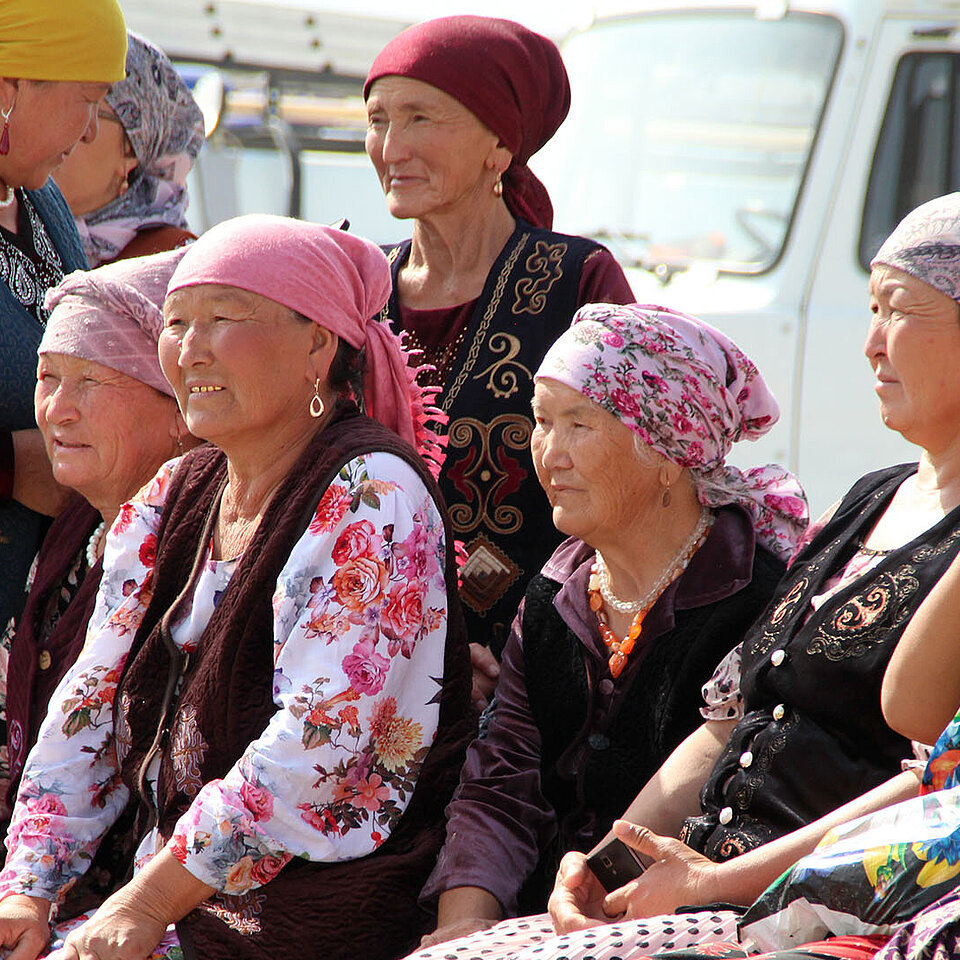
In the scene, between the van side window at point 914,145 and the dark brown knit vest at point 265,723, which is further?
the van side window at point 914,145

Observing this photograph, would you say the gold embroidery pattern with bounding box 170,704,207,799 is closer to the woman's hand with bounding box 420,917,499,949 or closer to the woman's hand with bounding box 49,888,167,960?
the woman's hand with bounding box 49,888,167,960

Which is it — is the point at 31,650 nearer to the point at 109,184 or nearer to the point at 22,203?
the point at 22,203

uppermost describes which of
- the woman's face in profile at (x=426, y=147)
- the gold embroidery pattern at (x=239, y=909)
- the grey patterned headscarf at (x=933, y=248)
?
the grey patterned headscarf at (x=933, y=248)

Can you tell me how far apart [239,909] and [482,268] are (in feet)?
5.56

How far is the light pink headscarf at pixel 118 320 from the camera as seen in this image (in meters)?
3.30

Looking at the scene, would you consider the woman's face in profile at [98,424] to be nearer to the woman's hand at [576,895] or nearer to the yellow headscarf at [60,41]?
the yellow headscarf at [60,41]

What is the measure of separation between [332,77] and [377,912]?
24.8ft

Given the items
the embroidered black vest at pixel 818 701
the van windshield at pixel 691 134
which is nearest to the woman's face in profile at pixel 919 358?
the embroidered black vest at pixel 818 701

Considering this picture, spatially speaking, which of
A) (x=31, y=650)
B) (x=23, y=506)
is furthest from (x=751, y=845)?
(x=23, y=506)

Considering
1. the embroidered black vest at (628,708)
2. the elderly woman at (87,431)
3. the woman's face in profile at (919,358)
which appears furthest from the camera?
the elderly woman at (87,431)

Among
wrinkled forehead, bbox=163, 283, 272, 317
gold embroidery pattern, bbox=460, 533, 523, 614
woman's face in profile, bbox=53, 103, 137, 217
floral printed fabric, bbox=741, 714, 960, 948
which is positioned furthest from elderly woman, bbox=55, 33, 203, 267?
floral printed fabric, bbox=741, 714, 960, 948

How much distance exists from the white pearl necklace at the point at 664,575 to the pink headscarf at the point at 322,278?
1.68ft

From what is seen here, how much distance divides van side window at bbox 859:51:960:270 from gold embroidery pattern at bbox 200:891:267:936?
15.4 feet

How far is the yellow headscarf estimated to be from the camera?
3.39m
